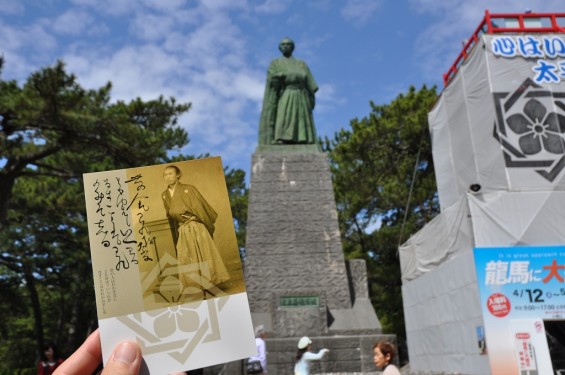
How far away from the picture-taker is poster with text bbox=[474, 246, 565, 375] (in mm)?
6219

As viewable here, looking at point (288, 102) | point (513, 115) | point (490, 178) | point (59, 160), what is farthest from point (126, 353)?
point (59, 160)

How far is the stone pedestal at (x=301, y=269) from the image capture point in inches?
320

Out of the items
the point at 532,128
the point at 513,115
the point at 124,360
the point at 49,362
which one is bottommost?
the point at 49,362

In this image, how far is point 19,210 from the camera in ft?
44.8

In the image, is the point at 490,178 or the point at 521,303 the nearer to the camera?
the point at 521,303

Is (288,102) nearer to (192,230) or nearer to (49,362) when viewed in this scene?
(49,362)

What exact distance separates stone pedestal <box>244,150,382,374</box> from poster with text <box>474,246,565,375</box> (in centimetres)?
226

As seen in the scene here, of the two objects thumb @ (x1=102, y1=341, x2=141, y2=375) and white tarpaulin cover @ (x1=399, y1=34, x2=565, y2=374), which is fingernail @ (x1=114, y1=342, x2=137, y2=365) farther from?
white tarpaulin cover @ (x1=399, y1=34, x2=565, y2=374)

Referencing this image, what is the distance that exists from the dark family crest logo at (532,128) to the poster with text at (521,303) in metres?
1.72

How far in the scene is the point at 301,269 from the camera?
9719mm

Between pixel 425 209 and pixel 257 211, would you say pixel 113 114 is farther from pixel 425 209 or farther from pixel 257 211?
pixel 425 209

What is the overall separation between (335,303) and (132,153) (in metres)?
5.33

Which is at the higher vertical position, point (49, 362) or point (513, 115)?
point (513, 115)

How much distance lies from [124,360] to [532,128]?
28.0 feet
